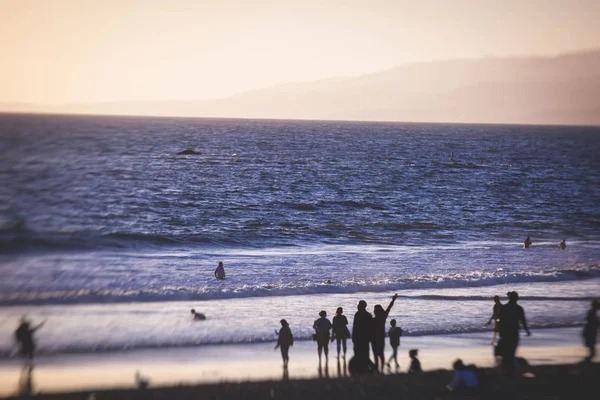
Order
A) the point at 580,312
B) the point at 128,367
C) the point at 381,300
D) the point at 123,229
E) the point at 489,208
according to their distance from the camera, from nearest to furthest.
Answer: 1. the point at 128,367
2. the point at 580,312
3. the point at 381,300
4. the point at 123,229
5. the point at 489,208

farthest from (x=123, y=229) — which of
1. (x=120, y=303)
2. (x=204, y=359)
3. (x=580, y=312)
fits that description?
(x=580, y=312)

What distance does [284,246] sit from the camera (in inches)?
1292

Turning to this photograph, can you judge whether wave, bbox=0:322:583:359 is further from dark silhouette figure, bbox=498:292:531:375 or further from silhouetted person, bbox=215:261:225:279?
silhouetted person, bbox=215:261:225:279

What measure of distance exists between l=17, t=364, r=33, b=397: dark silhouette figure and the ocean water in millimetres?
1568

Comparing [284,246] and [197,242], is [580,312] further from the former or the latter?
[197,242]

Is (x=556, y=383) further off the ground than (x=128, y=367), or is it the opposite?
(x=556, y=383)

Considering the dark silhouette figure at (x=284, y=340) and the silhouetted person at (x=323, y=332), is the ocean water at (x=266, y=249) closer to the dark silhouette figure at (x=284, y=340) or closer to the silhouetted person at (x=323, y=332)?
the dark silhouette figure at (x=284, y=340)

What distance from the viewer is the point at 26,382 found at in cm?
1220

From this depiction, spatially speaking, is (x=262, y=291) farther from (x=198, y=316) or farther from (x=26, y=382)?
(x=26, y=382)

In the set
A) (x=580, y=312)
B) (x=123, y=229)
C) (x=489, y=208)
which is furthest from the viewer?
(x=489, y=208)

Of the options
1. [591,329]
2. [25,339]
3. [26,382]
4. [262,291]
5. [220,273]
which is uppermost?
[591,329]

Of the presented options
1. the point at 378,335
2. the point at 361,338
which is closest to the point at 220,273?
the point at 378,335

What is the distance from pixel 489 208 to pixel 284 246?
24.0 metres

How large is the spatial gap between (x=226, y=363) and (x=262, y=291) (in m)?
7.97
